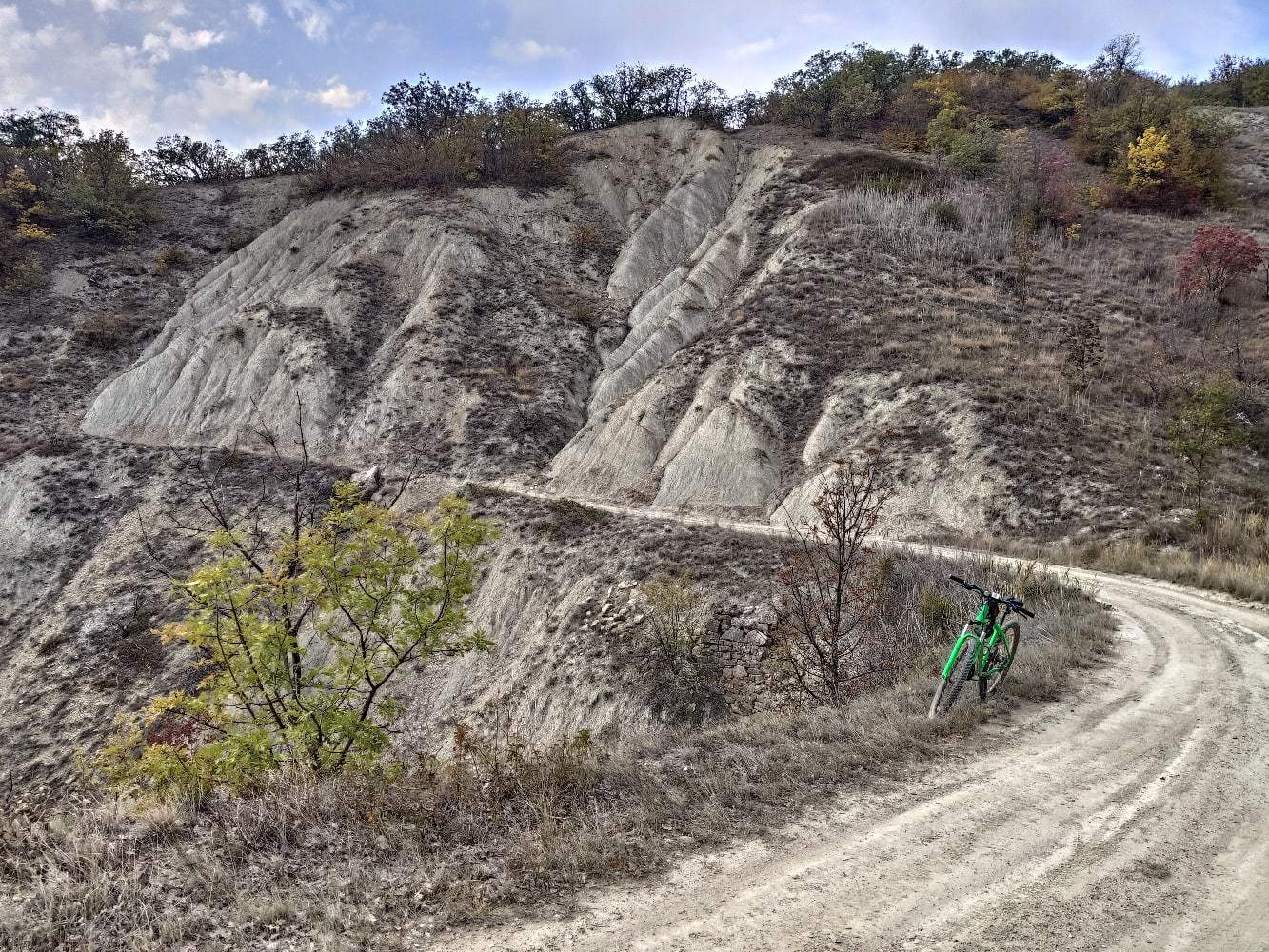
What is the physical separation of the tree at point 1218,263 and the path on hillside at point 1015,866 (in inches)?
1256

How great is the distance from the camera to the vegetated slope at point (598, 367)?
21.5m

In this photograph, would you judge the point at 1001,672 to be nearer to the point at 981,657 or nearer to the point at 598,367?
the point at 981,657

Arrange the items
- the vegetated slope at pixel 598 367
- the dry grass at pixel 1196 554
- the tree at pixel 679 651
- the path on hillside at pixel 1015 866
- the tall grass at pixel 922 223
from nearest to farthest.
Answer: the path on hillside at pixel 1015 866, the dry grass at pixel 1196 554, the tree at pixel 679 651, the vegetated slope at pixel 598 367, the tall grass at pixel 922 223

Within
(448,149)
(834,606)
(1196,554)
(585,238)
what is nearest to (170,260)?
(448,149)

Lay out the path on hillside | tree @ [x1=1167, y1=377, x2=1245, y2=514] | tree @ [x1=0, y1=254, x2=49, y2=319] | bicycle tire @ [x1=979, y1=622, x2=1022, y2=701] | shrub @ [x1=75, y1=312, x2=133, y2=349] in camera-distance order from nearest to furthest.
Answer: the path on hillside, bicycle tire @ [x1=979, y1=622, x2=1022, y2=701], tree @ [x1=1167, y1=377, x2=1245, y2=514], shrub @ [x1=75, y1=312, x2=133, y2=349], tree @ [x1=0, y1=254, x2=49, y2=319]

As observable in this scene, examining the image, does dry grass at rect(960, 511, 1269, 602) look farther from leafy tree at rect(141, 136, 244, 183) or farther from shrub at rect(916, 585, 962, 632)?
leafy tree at rect(141, 136, 244, 183)

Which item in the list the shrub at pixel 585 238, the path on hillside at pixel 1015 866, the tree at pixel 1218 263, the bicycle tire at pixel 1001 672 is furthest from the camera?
the shrub at pixel 585 238

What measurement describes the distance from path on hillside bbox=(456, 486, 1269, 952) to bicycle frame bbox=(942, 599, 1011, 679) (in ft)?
2.49

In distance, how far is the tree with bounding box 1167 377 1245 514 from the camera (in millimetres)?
18203

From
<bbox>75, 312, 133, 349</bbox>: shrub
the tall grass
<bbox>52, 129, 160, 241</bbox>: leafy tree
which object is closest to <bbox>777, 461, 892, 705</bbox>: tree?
the tall grass

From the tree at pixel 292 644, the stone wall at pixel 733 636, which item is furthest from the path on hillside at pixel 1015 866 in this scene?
the stone wall at pixel 733 636

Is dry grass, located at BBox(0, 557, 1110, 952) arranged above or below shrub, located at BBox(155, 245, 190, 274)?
below

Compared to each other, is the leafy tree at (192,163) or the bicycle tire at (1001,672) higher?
the leafy tree at (192,163)

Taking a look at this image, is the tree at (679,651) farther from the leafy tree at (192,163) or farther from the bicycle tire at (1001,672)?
the leafy tree at (192,163)
